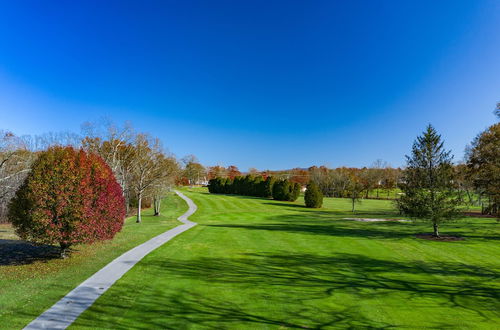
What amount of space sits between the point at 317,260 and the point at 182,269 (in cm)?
524

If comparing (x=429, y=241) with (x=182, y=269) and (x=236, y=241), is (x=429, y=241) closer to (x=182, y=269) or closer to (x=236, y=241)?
(x=236, y=241)

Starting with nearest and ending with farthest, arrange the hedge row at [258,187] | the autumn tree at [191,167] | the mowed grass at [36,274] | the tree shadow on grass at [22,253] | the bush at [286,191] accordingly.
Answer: the mowed grass at [36,274] → the tree shadow on grass at [22,253] → the bush at [286,191] → the hedge row at [258,187] → the autumn tree at [191,167]

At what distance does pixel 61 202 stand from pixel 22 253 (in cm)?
411

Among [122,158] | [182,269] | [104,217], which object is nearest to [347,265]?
[182,269]

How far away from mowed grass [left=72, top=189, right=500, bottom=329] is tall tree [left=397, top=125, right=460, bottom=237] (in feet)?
11.4

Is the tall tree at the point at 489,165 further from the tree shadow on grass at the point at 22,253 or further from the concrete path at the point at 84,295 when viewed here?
the tree shadow on grass at the point at 22,253

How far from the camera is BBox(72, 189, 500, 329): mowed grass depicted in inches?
235

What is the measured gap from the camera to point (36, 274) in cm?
852

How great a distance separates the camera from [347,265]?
10273mm

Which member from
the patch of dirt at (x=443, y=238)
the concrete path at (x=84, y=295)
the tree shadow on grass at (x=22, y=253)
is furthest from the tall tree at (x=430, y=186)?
the tree shadow on grass at (x=22, y=253)

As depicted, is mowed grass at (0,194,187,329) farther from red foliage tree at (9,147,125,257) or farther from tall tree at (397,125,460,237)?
tall tree at (397,125,460,237)

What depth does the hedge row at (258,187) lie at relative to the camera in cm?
4762

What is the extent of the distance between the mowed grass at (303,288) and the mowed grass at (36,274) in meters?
1.26

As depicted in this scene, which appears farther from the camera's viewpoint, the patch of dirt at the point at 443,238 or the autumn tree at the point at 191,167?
the autumn tree at the point at 191,167
